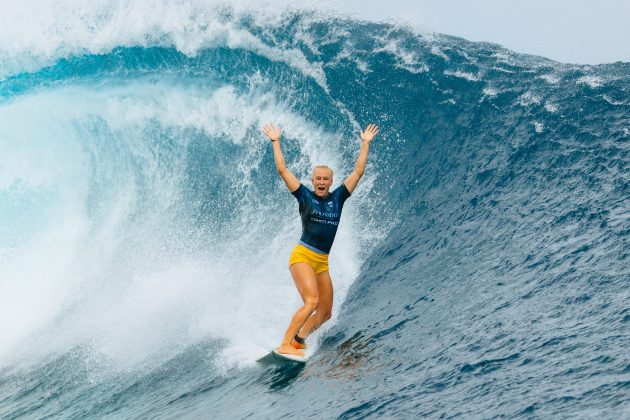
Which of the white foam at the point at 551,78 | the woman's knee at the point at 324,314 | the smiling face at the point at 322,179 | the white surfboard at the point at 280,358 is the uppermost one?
the white foam at the point at 551,78

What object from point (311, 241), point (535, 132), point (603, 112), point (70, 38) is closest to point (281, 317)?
point (311, 241)

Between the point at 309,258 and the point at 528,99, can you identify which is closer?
the point at 309,258

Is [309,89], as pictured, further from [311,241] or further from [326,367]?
[326,367]

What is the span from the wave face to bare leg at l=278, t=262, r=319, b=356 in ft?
1.03

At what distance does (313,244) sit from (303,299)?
1.76 feet

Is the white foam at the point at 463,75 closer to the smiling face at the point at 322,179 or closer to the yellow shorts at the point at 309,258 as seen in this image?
the smiling face at the point at 322,179

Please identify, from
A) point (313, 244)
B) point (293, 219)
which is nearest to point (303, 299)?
point (313, 244)

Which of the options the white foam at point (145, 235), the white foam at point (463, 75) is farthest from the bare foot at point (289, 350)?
the white foam at point (463, 75)

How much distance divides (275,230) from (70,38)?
6678mm

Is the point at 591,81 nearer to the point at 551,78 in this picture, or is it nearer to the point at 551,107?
the point at 551,78

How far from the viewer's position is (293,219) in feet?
33.4

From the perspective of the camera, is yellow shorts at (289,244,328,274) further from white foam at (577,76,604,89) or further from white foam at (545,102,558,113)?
white foam at (577,76,604,89)

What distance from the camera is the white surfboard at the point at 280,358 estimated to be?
6.38m

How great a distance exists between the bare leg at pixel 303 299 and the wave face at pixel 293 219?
1.03ft
